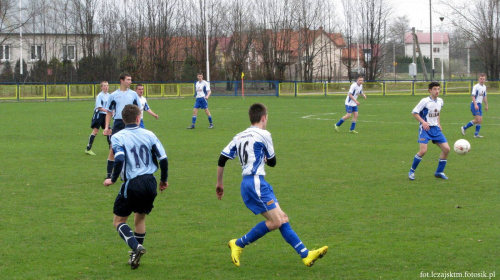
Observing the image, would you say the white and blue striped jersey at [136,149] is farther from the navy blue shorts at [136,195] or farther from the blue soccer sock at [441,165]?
the blue soccer sock at [441,165]

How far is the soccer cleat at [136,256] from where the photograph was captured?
549 centimetres

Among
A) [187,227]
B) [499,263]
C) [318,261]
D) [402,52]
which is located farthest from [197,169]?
[402,52]

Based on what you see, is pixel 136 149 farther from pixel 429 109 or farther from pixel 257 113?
pixel 429 109

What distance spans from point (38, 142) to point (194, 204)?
9.98 m

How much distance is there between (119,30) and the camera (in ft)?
197

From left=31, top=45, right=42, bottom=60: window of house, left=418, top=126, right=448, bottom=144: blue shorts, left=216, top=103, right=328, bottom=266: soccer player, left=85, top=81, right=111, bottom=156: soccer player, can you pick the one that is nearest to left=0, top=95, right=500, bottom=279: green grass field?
left=216, top=103, right=328, bottom=266: soccer player

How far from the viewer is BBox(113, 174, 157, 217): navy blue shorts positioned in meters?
5.50

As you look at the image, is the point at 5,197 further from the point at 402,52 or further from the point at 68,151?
the point at 402,52

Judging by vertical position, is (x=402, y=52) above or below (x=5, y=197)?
above

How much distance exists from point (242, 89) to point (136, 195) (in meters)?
36.6

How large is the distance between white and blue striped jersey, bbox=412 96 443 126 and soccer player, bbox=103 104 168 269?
5891 millimetres

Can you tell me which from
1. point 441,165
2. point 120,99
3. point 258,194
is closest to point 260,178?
point 258,194

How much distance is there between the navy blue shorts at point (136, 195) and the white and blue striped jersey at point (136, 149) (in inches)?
2.9

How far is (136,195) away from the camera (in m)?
5.50
